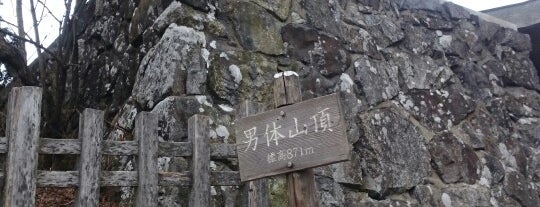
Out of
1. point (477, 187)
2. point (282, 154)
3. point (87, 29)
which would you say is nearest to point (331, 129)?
point (282, 154)

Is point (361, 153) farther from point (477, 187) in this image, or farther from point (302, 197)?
point (302, 197)

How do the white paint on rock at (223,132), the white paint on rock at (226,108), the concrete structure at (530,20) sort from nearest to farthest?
1. the white paint on rock at (223,132)
2. the white paint on rock at (226,108)
3. the concrete structure at (530,20)

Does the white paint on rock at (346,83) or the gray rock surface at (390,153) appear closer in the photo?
the gray rock surface at (390,153)

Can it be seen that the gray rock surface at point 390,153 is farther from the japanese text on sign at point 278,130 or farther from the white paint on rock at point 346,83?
the japanese text on sign at point 278,130

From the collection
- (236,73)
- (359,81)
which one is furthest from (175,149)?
(359,81)

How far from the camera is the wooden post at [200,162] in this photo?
8.89ft

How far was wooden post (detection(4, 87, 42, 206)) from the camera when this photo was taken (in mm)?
2287

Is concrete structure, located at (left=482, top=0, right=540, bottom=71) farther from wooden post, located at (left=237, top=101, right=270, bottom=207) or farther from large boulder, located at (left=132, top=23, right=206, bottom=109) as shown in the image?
wooden post, located at (left=237, top=101, right=270, bottom=207)

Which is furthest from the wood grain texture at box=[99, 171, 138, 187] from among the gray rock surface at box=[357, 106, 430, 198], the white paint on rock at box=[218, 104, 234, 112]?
the gray rock surface at box=[357, 106, 430, 198]

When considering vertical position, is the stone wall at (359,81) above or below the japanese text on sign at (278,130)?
above

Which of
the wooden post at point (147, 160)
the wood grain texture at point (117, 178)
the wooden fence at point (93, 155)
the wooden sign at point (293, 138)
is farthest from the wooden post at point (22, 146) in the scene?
the wooden sign at point (293, 138)

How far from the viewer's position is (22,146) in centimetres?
233

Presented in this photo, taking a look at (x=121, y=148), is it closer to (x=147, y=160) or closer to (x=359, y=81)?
(x=147, y=160)

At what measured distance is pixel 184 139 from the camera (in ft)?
10.3
